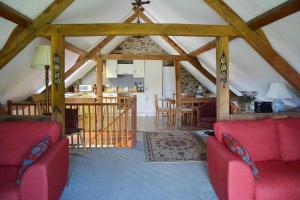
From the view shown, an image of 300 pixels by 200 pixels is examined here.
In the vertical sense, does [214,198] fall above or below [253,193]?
below

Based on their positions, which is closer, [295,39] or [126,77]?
[295,39]

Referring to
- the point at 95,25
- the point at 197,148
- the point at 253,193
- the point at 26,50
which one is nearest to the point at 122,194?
the point at 253,193

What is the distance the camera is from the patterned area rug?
4.15 metres

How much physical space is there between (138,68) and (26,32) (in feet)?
19.0

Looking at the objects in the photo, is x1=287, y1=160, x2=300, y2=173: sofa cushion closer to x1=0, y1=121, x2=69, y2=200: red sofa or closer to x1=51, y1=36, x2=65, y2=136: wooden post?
x1=0, y1=121, x2=69, y2=200: red sofa

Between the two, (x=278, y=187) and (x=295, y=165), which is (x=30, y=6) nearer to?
(x=278, y=187)

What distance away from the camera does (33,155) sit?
2223mm

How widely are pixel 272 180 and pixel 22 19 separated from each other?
336 cm

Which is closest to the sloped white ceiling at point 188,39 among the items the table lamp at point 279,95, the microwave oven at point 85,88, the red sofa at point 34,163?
the table lamp at point 279,95

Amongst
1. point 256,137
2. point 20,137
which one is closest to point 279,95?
point 256,137

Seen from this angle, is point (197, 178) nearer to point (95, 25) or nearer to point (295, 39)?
point (295, 39)

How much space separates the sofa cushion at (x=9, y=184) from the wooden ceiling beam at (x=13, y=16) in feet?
5.49

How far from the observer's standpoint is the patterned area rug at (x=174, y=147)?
13.6ft

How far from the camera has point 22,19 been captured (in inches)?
130
